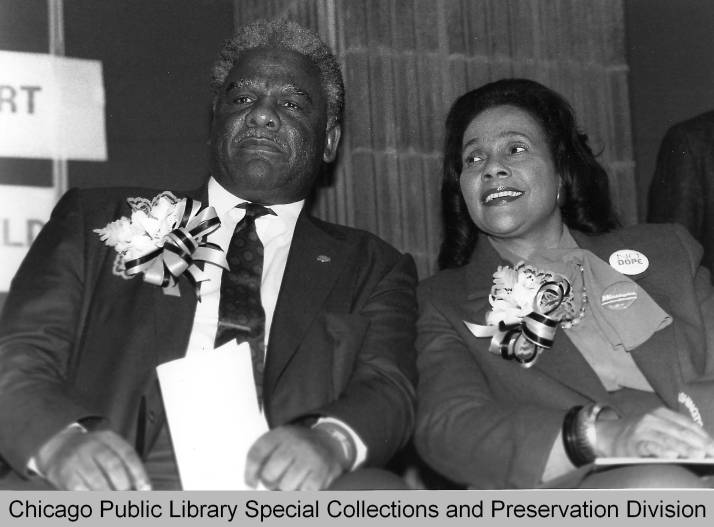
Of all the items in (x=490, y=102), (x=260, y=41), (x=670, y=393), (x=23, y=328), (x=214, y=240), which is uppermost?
(x=260, y=41)

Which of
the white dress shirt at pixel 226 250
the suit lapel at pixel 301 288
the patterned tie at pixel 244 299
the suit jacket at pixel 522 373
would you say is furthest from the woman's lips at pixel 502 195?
the patterned tie at pixel 244 299

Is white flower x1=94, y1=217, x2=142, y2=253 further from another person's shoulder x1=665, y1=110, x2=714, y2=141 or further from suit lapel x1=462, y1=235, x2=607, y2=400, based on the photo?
another person's shoulder x1=665, y1=110, x2=714, y2=141

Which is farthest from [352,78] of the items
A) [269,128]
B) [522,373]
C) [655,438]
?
[655,438]

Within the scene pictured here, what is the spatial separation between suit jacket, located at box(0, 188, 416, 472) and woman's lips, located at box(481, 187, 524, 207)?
362 millimetres

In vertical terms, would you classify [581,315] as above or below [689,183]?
below

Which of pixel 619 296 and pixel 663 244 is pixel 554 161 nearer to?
pixel 663 244

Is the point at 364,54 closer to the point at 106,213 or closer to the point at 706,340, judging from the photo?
the point at 106,213

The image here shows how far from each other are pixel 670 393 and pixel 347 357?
80cm

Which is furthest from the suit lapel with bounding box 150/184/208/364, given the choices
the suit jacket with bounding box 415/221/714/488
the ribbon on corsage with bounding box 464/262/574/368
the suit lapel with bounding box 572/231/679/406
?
the suit lapel with bounding box 572/231/679/406

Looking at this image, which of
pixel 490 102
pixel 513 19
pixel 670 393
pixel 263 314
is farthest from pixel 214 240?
pixel 513 19

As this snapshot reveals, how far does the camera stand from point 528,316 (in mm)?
2785

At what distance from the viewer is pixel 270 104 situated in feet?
10.3

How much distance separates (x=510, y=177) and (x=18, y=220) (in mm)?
1553

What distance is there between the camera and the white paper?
7.78 feet
